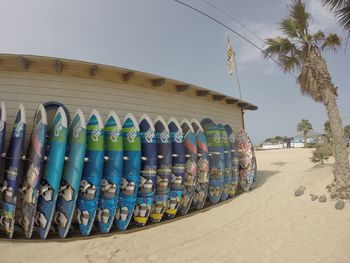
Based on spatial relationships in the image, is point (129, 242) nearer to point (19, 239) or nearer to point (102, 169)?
point (102, 169)

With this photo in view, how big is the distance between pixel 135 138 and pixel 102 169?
0.96 meters

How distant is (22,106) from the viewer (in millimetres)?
4375

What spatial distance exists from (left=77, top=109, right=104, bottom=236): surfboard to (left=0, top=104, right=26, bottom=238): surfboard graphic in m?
1.06

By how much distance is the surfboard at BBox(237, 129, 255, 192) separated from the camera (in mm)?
7655

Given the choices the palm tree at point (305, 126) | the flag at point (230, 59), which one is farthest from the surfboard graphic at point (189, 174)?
the palm tree at point (305, 126)

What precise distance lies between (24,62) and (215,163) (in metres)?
5.28

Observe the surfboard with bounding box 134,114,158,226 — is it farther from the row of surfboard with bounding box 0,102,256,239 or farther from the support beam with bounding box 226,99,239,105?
the support beam with bounding box 226,99,239,105

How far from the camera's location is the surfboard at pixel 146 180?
15.5 ft

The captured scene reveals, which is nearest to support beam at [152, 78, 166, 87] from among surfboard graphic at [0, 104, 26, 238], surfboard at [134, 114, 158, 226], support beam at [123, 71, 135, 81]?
support beam at [123, 71, 135, 81]

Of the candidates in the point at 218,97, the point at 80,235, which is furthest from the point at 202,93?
the point at 80,235

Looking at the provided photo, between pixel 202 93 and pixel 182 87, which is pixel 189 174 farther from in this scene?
pixel 202 93

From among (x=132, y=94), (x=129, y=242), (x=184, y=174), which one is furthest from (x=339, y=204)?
(x=132, y=94)

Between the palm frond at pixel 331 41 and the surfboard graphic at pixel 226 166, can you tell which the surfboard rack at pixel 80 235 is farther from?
the palm frond at pixel 331 41

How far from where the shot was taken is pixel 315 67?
21.5 ft
